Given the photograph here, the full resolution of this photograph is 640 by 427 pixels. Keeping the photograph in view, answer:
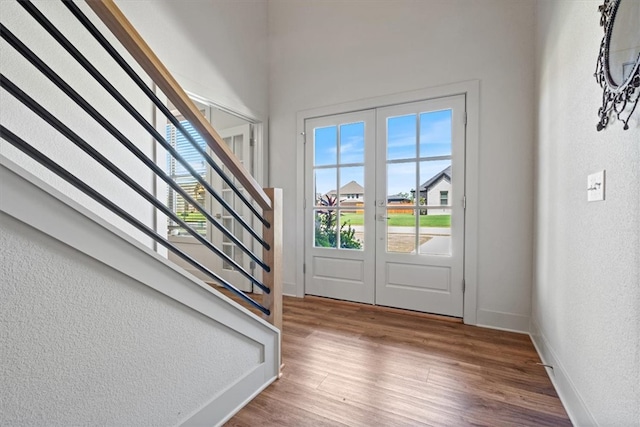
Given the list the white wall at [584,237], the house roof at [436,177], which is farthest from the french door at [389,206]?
the white wall at [584,237]

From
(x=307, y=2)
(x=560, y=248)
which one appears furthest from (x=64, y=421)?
(x=307, y=2)

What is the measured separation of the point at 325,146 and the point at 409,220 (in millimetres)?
1194

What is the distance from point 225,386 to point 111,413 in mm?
512

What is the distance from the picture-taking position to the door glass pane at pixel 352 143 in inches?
119

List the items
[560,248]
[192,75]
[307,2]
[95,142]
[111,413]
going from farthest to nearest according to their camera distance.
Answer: [307,2] < [192,75] < [95,142] < [560,248] < [111,413]

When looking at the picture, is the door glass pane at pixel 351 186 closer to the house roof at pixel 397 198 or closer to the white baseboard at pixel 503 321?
the house roof at pixel 397 198

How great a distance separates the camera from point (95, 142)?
1855mm

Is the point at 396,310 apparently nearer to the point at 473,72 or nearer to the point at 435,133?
the point at 435,133

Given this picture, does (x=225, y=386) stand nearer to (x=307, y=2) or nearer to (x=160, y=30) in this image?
(x=160, y=30)

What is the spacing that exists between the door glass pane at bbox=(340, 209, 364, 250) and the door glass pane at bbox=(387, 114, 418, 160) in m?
0.67

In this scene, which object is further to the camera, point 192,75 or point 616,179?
point 192,75

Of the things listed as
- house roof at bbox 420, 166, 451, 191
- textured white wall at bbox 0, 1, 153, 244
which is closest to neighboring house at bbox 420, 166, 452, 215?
house roof at bbox 420, 166, 451, 191

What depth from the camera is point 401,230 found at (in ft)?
9.35

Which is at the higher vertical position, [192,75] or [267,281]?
[192,75]
